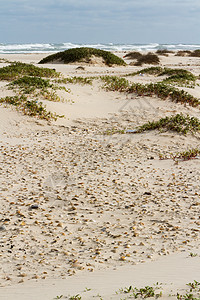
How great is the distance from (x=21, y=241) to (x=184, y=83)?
596 inches

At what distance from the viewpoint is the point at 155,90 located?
14844 mm

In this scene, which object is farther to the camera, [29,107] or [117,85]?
[117,85]

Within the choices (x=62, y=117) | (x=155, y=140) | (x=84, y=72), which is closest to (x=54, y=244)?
(x=155, y=140)

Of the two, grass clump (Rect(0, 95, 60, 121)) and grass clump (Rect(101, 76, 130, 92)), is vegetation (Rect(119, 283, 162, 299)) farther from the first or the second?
grass clump (Rect(101, 76, 130, 92))

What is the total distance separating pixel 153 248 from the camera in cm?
449

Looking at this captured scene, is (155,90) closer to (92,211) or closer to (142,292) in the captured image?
(92,211)

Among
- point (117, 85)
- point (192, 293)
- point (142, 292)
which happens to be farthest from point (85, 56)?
point (192, 293)

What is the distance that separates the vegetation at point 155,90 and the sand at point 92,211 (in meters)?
4.50

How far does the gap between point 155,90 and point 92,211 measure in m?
10.1

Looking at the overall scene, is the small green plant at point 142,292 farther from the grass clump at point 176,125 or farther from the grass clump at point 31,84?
the grass clump at point 31,84

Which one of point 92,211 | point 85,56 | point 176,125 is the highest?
Answer: point 85,56

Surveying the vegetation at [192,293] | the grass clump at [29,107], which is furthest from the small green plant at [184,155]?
the vegetation at [192,293]

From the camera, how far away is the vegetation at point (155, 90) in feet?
46.3

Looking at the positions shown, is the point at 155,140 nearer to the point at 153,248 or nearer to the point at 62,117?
the point at 62,117
